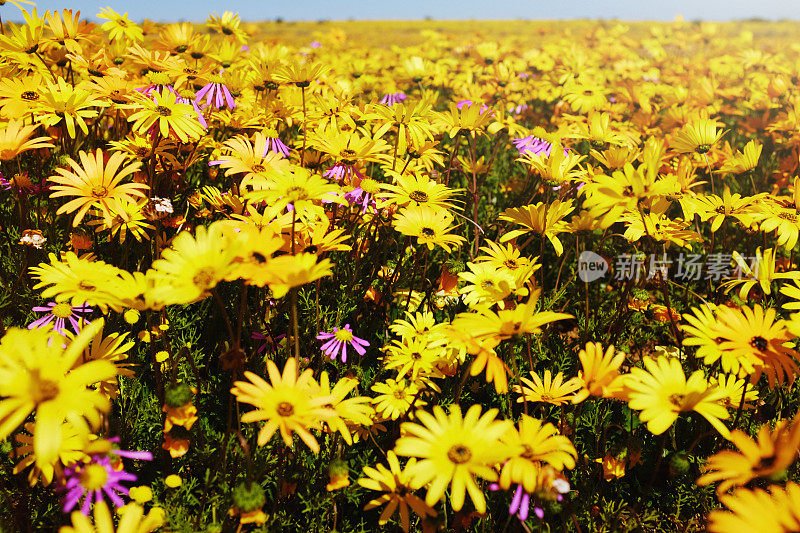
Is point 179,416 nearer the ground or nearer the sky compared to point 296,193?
nearer the ground

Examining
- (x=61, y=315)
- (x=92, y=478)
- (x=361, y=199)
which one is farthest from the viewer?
(x=361, y=199)

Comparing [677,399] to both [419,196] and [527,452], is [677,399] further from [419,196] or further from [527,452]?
[419,196]

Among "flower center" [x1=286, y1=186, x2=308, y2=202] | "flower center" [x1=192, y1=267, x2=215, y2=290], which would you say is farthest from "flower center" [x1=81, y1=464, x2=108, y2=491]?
"flower center" [x1=286, y1=186, x2=308, y2=202]

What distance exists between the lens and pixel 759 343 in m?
1.59

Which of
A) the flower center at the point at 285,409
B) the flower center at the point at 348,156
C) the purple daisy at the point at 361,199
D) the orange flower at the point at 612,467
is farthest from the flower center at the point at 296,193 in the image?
the orange flower at the point at 612,467

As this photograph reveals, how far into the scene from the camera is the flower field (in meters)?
1.27

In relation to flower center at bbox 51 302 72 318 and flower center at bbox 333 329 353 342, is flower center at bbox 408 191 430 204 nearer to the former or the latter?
flower center at bbox 333 329 353 342

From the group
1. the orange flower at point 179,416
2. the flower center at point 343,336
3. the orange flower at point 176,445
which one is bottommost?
the orange flower at point 176,445

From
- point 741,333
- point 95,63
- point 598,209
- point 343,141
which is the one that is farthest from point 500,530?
point 95,63

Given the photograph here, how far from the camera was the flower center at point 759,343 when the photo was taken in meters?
1.58

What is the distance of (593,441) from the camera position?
2262 millimetres

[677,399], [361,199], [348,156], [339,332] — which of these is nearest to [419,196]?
[348,156]

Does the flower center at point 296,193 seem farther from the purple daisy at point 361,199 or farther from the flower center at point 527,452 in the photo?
the flower center at point 527,452

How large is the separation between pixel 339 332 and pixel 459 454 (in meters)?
1.12
